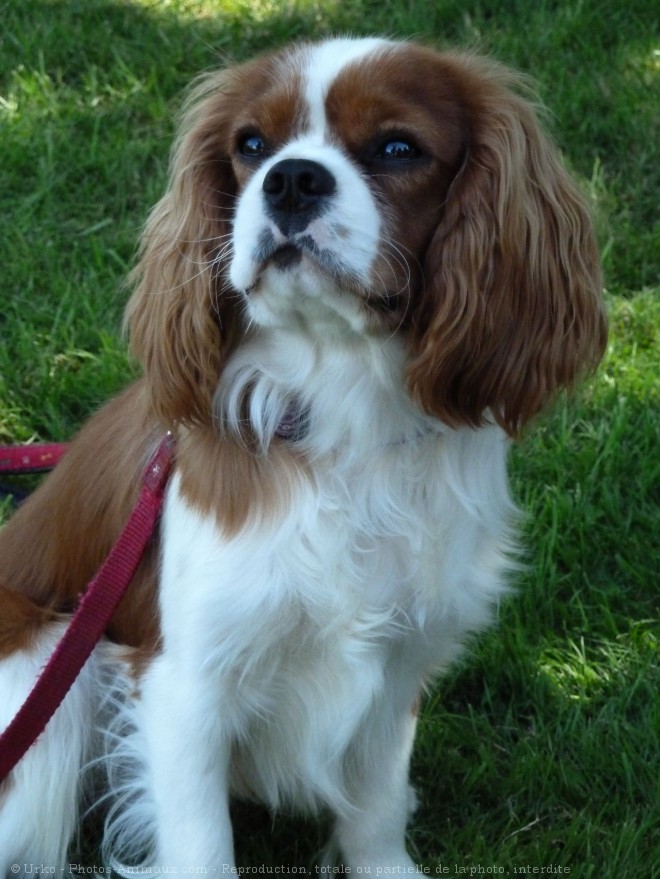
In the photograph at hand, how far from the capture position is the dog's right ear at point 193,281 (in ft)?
9.28

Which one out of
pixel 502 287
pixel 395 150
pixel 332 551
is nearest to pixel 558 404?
pixel 502 287

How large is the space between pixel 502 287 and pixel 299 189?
0.49m

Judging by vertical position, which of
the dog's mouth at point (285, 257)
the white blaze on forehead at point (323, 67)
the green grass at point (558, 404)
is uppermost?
the white blaze on forehead at point (323, 67)

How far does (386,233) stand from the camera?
2.59 metres

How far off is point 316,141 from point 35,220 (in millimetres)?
2751

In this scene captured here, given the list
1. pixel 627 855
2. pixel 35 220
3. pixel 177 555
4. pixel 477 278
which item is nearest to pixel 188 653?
pixel 177 555

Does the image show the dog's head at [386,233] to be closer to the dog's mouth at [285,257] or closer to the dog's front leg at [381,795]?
the dog's mouth at [285,257]

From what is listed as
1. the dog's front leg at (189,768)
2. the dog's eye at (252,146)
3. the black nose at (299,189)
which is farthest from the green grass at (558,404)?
the black nose at (299,189)

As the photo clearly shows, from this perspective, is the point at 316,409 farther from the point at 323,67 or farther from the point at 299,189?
the point at 323,67

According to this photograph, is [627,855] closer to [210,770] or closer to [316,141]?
[210,770]

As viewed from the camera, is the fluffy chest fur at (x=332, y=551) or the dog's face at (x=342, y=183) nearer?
the dog's face at (x=342, y=183)

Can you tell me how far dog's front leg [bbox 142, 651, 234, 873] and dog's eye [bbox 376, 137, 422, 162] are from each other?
1130mm

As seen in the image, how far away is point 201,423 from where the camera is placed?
2.89 m

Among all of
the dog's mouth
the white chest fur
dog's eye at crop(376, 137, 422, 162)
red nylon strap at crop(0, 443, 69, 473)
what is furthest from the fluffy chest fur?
red nylon strap at crop(0, 443, 69, 473)
